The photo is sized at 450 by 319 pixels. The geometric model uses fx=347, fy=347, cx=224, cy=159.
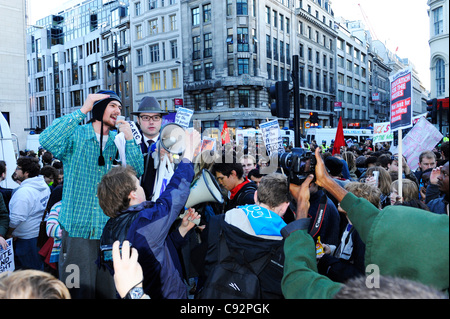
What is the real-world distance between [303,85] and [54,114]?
134 feet

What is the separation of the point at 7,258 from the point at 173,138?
2.84m

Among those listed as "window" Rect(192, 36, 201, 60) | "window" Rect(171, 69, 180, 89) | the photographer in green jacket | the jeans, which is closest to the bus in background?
"window" Rect(192, 36, 201, 60)

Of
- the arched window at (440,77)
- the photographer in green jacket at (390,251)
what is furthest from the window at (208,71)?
the photographer in green jacket at (390,251)

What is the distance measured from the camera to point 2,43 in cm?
2217

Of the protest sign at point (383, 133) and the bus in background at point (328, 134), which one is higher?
the bus in background at point (328, 134)

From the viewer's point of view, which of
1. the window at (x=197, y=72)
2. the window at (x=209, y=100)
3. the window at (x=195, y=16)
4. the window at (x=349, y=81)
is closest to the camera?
the window at (x=209, y=100)

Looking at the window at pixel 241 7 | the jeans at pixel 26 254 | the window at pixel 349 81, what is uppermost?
the window at pixel 241 7

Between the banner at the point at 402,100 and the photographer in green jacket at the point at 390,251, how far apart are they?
2825 millimetres

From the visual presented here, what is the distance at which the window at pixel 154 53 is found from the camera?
43.8m

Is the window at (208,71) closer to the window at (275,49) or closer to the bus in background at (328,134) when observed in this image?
the window at (275,49)

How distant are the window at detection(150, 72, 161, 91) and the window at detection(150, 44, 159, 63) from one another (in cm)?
175

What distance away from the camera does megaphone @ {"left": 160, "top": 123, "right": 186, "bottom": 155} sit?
9.30ft

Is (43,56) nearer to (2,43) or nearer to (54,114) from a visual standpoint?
(54,114)

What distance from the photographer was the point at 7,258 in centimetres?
414
